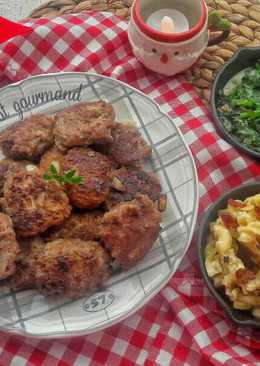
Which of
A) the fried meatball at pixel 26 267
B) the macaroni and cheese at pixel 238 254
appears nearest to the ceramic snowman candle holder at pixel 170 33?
the macaroni and cheese at pixel 238 254

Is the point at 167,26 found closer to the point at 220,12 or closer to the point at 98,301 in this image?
the point at 220,12

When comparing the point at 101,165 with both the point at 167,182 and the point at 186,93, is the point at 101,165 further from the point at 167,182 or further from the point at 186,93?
the point at 186,93

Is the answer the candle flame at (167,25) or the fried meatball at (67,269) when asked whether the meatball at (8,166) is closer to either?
the fried meatball at (67,269)

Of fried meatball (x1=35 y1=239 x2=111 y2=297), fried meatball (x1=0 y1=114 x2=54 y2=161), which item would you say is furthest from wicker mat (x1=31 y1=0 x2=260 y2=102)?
fried meatball (x1=35 y1=239 x2=111 y2=297)

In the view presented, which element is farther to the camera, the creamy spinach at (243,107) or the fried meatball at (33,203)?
the creamy spinach at (243,107)

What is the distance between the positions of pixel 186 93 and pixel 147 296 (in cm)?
94

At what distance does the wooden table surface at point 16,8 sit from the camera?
298cm

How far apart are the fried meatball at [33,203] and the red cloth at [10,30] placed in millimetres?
817

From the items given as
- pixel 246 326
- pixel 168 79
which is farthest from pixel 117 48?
pixel 246 326

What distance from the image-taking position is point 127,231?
190 cm

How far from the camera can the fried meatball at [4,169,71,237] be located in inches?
74.7

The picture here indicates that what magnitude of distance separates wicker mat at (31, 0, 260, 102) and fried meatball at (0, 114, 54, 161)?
2.43ft

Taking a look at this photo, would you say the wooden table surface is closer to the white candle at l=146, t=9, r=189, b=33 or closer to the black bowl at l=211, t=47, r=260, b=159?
the white candle at l=146, t=9, r=189, b=33

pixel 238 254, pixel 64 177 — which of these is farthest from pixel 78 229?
pixel 238 254
